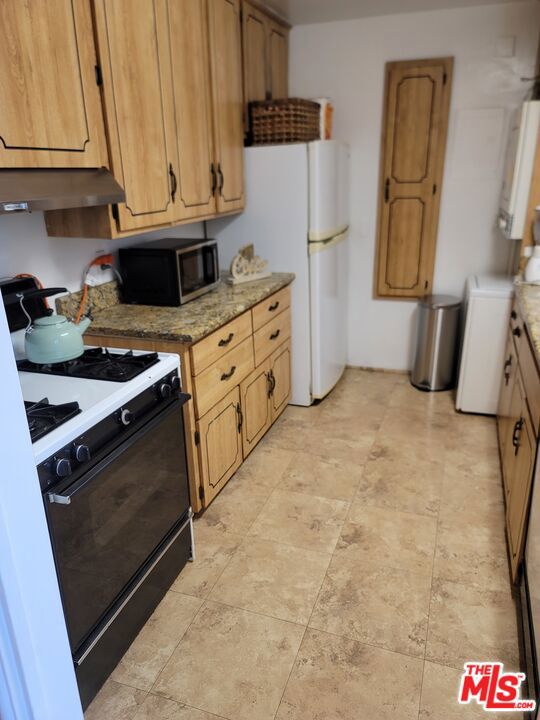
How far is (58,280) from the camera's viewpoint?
2.27m

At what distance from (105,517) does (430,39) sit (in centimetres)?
345

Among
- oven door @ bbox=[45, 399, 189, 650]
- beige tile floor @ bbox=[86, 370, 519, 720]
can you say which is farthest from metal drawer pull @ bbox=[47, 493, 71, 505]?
beige tile floor @ bbox=[86, 370, 519, 720]

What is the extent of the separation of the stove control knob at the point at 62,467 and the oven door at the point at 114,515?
42 mm

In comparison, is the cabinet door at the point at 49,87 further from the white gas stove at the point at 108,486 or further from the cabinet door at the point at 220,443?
the cabinet door at the point at 220,443

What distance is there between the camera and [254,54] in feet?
10.2

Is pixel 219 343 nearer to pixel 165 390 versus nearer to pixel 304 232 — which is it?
pixel 165 390

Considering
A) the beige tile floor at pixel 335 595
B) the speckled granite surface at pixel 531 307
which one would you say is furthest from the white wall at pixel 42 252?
the speckled granite surface at pixel 531 307

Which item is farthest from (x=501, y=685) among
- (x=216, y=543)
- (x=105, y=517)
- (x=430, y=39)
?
(x=430, y=39)

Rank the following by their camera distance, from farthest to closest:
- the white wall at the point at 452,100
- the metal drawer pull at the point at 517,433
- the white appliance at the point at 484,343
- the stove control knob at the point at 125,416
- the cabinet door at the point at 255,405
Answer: the white wall at the point at 452,100, the white appliance at the point at 484,343, the cabinet door at the point at 255,405, the metal drawer pull at the point at 517,433, the stove control knob at the point at 125,416

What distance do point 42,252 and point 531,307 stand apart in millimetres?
2181

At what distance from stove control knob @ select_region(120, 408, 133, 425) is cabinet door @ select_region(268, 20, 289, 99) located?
2.62 metres

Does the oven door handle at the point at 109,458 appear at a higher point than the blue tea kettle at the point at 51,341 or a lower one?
lower

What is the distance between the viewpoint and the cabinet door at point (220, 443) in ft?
7.75

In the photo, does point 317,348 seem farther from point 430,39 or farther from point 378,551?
point 430,39
